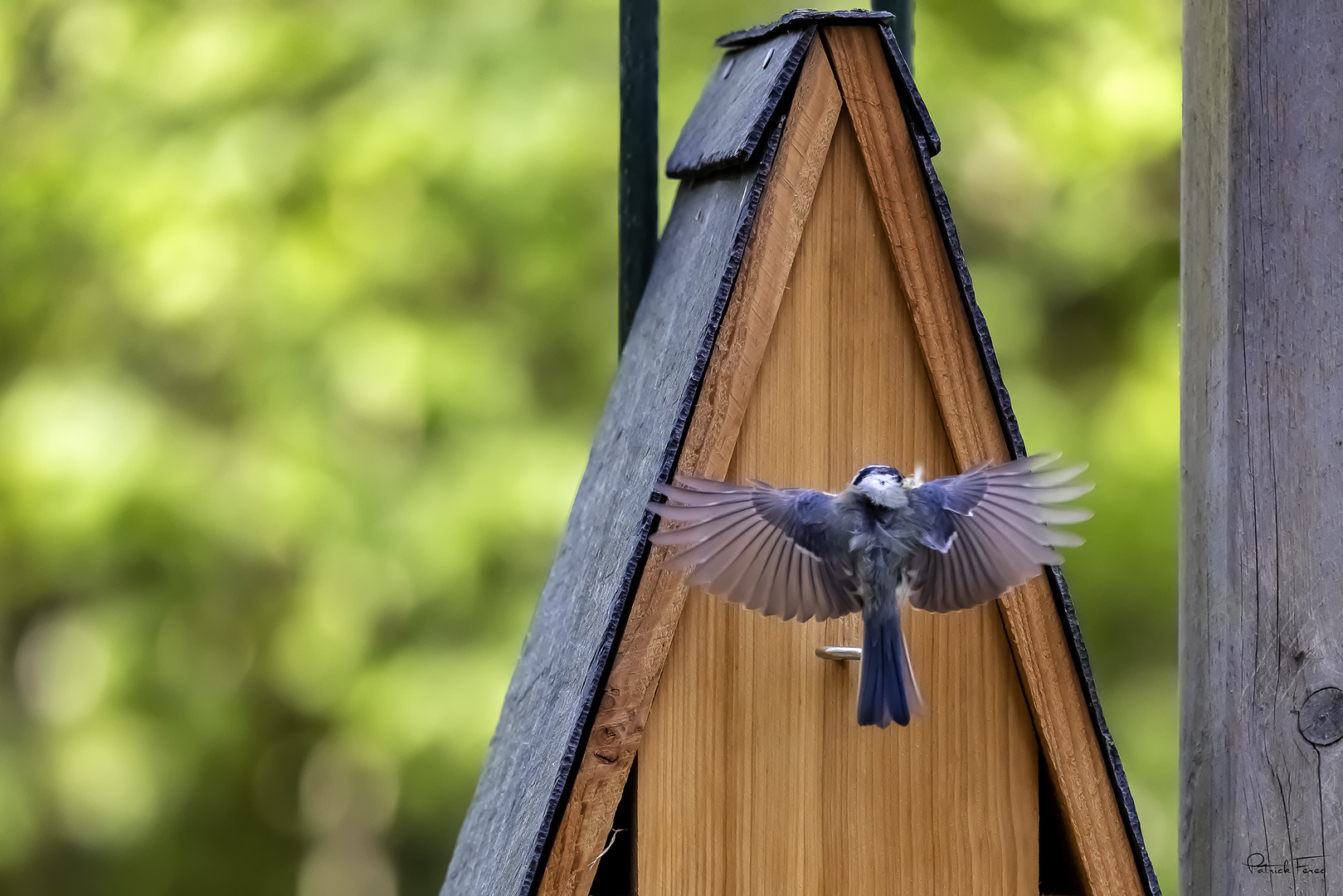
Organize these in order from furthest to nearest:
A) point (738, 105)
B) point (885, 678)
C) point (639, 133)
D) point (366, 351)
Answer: point (366, 351) → point (639, 133) → point (738, 105) → point (885, 678)

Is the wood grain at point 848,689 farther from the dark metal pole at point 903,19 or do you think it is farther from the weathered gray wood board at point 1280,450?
the dark metal pole at point 903,19

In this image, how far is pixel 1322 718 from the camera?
4.91 feet

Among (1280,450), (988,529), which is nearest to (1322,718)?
(1280,450)

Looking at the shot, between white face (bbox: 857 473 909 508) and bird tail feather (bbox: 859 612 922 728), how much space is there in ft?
0.35

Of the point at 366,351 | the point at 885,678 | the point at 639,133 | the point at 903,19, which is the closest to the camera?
the point at 885,678

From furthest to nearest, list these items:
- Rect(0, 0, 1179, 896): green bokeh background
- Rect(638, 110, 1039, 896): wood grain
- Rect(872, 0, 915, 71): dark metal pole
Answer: Rect(0, 0, 1179, 896): green bokeh background < Rect(872, 0, 915, 71): dark metal pole < Rect(638, 110, 1039, 896): wood grain

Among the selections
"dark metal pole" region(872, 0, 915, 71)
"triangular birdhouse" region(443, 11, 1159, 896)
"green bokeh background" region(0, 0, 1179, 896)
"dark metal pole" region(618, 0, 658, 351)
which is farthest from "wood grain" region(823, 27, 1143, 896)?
"green bokeh background" region(0, 0, 1179, 896)

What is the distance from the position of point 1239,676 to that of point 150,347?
391 cm

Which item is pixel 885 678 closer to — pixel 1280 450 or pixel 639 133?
pixel 1280 450

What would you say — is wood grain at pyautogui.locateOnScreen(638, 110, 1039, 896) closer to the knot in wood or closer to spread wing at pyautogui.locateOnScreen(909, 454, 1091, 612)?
spread wing at pyautogui.locateOnScreen(909, 454, 1091, 612)

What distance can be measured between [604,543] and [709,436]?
29cm

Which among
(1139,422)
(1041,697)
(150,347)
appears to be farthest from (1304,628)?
(150,347)

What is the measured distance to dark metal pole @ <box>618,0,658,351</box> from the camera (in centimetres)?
199
